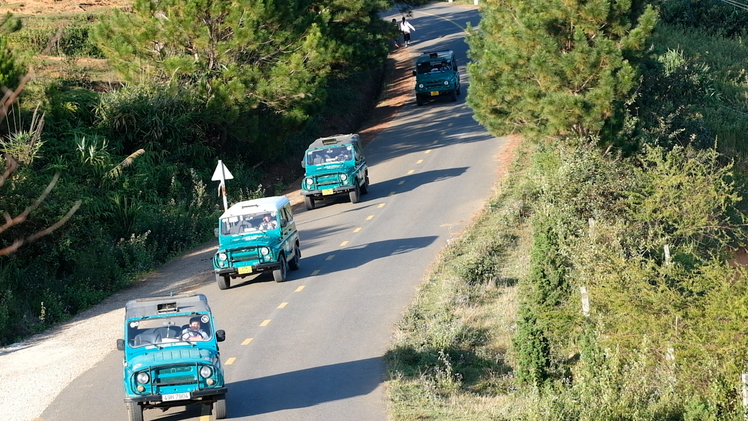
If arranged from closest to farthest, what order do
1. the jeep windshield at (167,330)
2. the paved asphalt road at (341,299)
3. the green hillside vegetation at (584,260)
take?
the jeep windshield at (167,330)
the paved asphalt road at (341,299)
the green hillside vegetation at (584,260)

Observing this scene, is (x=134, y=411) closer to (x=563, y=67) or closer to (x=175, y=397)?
(x=175, y=397)

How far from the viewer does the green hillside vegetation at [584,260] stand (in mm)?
16172

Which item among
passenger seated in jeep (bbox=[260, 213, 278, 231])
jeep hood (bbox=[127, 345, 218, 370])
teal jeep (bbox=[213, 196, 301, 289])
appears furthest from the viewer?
passenger seated in jeep (bbox=[260, 213, 278, 231])

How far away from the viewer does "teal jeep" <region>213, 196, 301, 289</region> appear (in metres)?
23.0

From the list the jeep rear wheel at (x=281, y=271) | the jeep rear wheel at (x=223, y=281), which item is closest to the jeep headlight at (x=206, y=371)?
the jeep rear wheel at (x=281, y=271)

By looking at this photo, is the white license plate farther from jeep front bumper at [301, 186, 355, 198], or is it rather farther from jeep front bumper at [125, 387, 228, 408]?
jeep front bumper at [301, 186, 355, 198]

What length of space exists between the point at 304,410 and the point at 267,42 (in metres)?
21.6

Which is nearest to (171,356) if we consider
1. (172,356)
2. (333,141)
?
(172,356)

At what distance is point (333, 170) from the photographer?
103ft

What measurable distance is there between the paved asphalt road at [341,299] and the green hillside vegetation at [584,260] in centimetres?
→ 77

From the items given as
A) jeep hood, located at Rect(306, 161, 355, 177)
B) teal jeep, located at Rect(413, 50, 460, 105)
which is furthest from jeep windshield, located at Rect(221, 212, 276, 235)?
teal jeep, located at Rect(413, 50, 460, 105)

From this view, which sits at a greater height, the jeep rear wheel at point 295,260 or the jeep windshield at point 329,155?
the jeep windshield at point 329,155

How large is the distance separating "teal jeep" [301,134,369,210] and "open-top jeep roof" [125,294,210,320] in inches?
630

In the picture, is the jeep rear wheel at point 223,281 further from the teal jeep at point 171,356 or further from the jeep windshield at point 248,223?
the teal jeep at point 171,356
